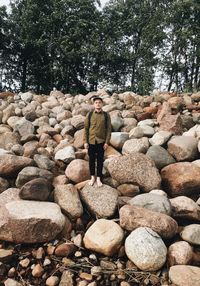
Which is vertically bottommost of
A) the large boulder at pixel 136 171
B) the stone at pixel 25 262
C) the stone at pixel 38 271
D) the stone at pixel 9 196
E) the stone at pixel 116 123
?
the stone at pixel 38 271

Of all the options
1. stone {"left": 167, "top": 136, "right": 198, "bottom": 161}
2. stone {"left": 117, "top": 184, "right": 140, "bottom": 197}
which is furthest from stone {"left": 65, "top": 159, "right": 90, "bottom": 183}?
stone {"left": 167, "top": 136, "right": 198, "bottom": 161}

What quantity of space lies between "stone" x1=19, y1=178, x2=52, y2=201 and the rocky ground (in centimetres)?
2

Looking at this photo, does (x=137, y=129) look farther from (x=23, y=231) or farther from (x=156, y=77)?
(x=156, y=77)

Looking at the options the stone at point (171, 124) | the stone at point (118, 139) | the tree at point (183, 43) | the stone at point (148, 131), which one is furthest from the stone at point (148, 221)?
the tree at point (183, 43)

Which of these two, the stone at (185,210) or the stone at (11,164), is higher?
the stone at (11,164)

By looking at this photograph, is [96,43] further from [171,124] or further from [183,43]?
[171,124]

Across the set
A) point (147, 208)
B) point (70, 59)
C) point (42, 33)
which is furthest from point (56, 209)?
point (42, 33)

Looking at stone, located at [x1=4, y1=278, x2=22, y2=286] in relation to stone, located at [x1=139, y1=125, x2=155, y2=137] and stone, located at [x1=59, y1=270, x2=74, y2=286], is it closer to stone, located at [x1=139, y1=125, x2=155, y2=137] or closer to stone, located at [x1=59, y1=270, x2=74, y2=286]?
stone, located at [x1=59, y1=270, x2=74, y2=286]

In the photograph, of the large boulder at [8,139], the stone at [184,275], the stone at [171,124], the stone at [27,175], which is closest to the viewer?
the stone at [184,275]

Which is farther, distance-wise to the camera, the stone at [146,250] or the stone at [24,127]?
the stone at [24,127]

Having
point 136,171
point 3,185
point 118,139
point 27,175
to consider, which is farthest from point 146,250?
point 118,139

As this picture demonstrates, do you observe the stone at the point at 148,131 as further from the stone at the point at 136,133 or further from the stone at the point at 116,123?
the stone at the point at 116,123

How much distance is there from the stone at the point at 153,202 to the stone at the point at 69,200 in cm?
90

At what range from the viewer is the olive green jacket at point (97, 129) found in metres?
6.60
